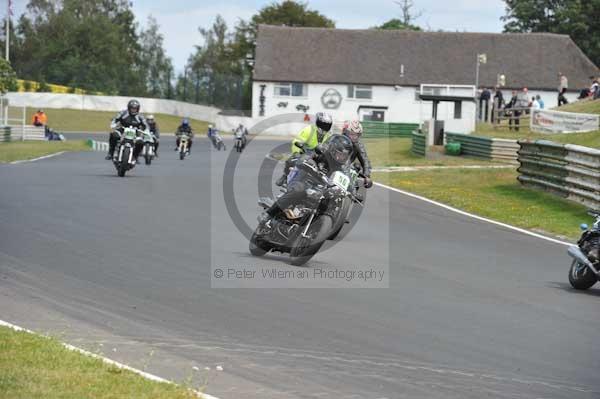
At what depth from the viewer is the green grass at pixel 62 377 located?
6.36 meters

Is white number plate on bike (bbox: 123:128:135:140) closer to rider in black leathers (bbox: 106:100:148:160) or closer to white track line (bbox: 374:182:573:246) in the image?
rider in black leathers (bbox: 106:100:148:160)

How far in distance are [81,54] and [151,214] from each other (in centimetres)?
8827

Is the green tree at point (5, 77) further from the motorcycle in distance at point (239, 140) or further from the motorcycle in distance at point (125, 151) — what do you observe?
the motorcycle in distance at point (125, 151)

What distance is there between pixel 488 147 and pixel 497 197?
12655 mm

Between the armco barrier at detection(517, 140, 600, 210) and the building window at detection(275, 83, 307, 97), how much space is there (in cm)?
5938

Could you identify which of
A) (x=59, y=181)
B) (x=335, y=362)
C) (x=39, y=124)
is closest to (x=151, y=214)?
(x=59, y=181)

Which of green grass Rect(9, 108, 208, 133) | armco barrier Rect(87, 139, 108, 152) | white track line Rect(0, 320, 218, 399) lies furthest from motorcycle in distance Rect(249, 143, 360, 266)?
green grass Rect(9, 108, 208, 133)

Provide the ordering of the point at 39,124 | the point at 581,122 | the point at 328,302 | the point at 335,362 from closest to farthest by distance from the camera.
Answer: the point at 335,362 → the point at 328,302 → the point at 581,122 → the point at 39,124

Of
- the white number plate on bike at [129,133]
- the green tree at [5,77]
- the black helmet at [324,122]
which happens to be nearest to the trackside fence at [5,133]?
the green tree at [5,77]

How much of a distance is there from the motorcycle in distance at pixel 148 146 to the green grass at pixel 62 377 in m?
19.0

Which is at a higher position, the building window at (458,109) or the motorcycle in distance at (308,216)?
the building window at (458,109)

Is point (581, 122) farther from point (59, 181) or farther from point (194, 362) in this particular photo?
point (194, 362)

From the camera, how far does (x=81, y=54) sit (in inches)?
4050

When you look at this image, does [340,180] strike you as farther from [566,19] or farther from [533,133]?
[566,19]
